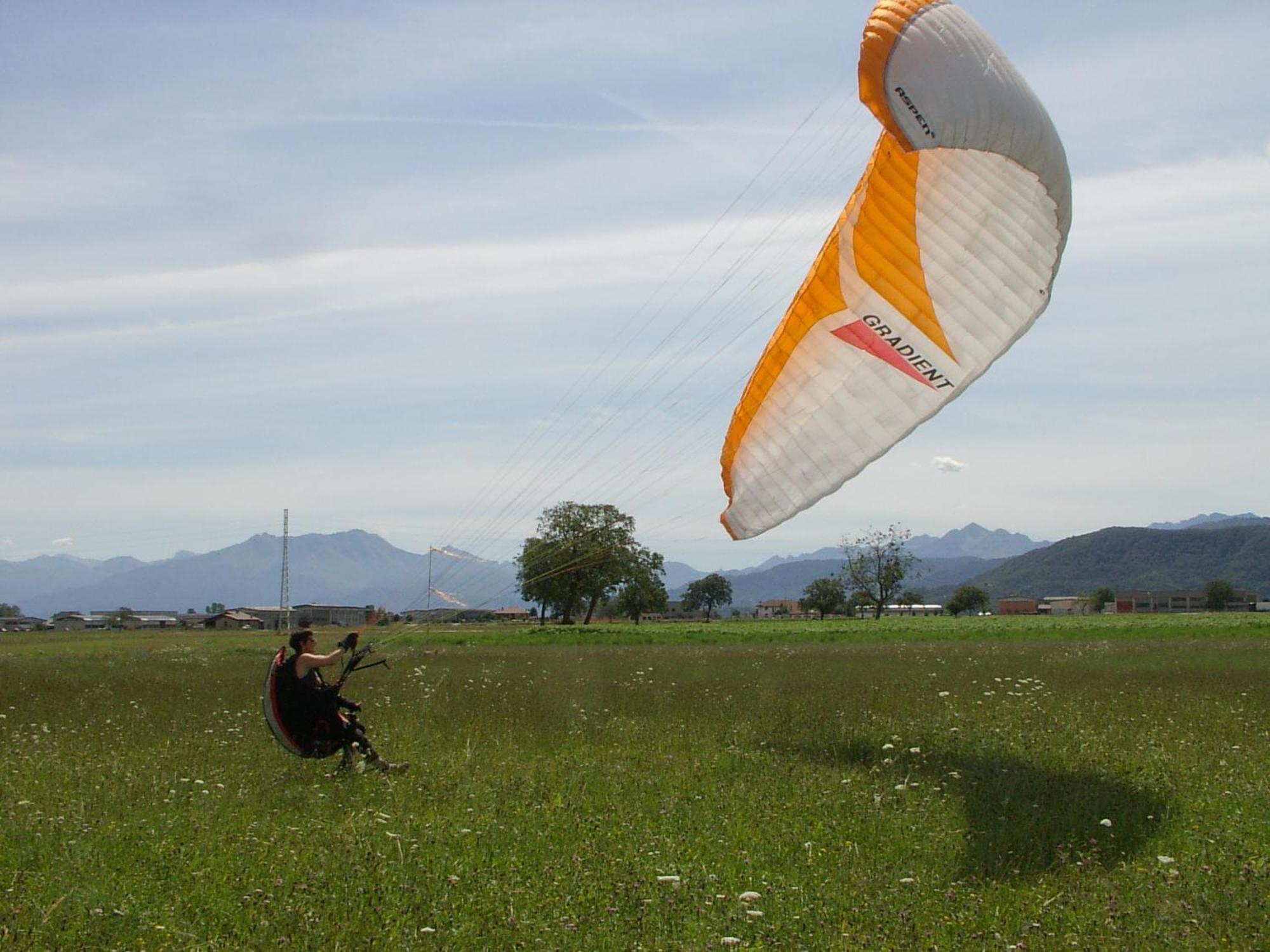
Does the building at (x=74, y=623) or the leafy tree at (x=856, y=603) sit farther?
the leafy tree at (x=856, y=603)

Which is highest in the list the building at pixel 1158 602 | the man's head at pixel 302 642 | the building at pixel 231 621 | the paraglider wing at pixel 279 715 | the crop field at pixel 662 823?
the building at pixel 1158 602

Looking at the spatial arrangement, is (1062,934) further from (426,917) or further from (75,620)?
(75,620)

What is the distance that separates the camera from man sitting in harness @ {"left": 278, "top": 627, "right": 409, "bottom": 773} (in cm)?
1045

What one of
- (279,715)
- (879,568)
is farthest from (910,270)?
(879,568)

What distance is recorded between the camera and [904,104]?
9625mm

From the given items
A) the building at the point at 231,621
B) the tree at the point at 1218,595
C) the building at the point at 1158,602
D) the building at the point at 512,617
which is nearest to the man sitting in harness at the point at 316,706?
the building at the point at 512,617

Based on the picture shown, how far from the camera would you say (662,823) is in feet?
28.4

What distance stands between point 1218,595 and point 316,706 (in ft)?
600

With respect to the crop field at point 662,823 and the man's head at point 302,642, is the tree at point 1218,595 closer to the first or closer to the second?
the crop field at point 662,823

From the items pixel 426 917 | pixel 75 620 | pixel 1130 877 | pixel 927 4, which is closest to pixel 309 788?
pixel 426 917

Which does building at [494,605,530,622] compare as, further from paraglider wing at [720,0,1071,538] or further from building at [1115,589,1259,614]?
building at [1115,589,1259,614]

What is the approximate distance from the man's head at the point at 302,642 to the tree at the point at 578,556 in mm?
2192

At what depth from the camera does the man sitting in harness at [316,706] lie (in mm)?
10453

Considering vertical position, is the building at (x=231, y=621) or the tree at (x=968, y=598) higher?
the tree at (x=968, y=598)
